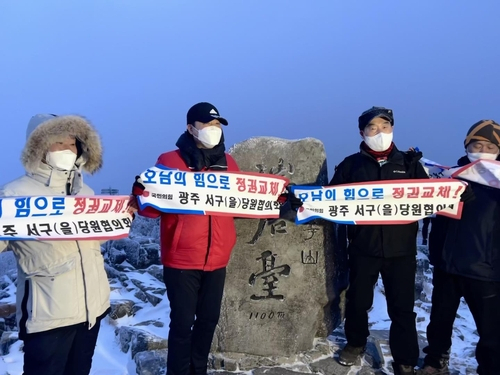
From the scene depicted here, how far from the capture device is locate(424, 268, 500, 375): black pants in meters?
3.88

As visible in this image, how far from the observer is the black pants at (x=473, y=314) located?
388 centimetres

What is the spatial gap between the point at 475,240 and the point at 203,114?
283 cm

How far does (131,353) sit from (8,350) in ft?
5.68

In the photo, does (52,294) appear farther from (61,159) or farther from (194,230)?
(194,230)

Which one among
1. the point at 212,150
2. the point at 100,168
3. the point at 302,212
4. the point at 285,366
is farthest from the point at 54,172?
the point at 285,366

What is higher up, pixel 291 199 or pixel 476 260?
pixel 291 199

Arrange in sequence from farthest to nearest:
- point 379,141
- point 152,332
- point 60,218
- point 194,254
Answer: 1. point 152,332
2. point 379,141
3. point 194,254
4. point 60,218

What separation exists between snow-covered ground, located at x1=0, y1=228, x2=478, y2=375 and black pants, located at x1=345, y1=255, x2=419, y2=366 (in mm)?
555

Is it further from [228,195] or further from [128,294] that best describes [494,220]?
[128,294]

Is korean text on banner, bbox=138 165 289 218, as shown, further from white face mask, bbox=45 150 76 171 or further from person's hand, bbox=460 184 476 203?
person's hand, bbox=460 184 476 203

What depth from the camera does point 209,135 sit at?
3791mm

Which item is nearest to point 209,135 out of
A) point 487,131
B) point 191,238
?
point 191,238

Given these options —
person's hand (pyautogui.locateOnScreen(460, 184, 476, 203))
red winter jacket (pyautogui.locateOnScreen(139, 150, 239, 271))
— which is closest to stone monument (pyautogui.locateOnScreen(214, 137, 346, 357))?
red winter jacket (pyautogui.locateOnScreen(139, 150, 239, 271))

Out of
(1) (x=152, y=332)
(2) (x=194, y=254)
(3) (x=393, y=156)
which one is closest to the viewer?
(2) (x=194, y=254)
